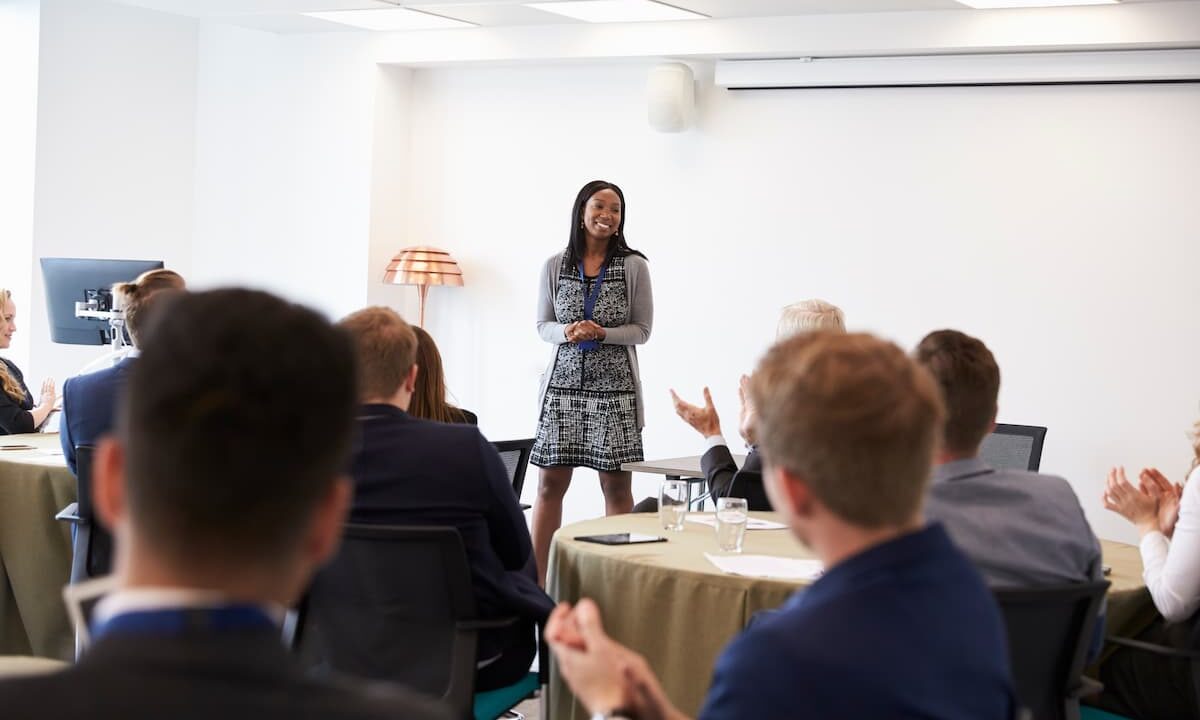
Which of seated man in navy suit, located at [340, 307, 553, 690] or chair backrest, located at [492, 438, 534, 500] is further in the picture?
chair backrest, located at [492, 438, 534, 500]

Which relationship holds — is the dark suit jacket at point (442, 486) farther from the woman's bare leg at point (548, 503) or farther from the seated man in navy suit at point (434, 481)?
the woman's bare leg at point (548, 503)

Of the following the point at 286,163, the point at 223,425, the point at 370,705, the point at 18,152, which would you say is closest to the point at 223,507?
the point at 223,425

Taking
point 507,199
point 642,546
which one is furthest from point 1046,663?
point 507,199

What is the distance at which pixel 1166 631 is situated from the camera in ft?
10.0

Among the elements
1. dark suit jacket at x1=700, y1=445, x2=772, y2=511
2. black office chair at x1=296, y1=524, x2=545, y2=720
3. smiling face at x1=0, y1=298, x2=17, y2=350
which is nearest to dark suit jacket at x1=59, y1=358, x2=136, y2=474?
black office chair at x1=296, y1=524, x2=545, y2=720

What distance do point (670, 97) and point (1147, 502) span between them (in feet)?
14.3

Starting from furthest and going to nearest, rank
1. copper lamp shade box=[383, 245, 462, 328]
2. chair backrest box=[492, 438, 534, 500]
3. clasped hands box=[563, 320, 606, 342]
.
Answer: copper lamp shade box=[383, 245, 462, 328] → clasped hands box=[563, 320, 606, 342] → chair backrest box=[492, 438, 534, 500]

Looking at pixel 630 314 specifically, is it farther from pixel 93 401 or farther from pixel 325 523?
pixel 325 523

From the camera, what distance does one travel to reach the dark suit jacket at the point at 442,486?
2869 mm

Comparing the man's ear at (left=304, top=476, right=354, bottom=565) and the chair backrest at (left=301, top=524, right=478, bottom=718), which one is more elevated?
the man's ear at (left=304, top=476, right=354, bottom=565)

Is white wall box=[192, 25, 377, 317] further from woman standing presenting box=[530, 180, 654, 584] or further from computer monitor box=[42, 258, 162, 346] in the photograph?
woman standing presenting box=[530, 180, 654, 584]

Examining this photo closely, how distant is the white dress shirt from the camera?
2920mm

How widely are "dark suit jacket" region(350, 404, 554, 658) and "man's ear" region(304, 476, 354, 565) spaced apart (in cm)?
180

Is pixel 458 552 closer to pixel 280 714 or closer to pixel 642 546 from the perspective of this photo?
pixel 642 546
